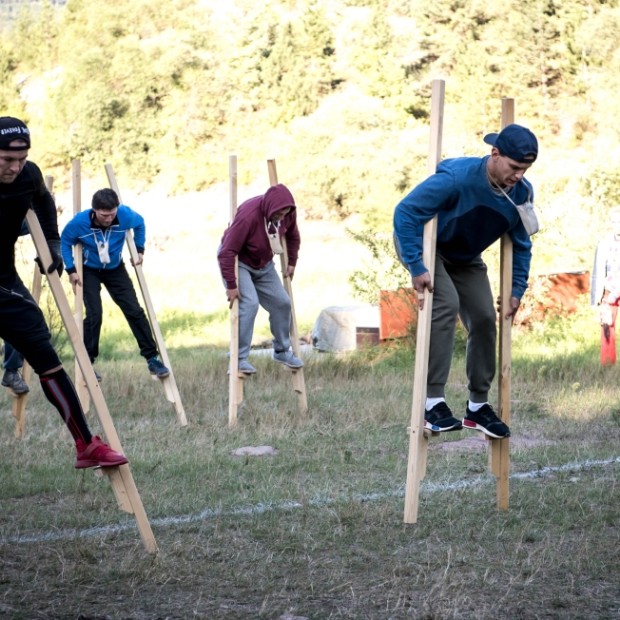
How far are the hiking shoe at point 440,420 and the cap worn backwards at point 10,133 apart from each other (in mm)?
2620

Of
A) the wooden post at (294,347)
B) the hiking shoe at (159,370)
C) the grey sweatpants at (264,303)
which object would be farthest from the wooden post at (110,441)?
the wooden post at (294,347)

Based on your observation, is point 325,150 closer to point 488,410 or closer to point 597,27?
point 597,27

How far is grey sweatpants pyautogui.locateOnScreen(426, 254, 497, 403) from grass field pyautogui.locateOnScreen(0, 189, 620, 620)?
76cm

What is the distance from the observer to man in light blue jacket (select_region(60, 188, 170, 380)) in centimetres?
957

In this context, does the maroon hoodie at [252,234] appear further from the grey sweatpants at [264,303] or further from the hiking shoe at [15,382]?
the hiking shoe at [15,382]

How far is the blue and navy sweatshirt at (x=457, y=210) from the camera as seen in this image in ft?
19.8

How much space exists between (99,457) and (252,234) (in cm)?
454

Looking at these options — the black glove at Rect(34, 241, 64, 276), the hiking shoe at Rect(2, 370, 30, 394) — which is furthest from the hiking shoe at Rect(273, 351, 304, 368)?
the black glove at Rect(34, 241, 64, 276)

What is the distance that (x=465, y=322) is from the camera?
6516 mm

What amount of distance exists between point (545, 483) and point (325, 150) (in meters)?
33.6

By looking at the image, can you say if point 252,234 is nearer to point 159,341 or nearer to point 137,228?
point 137,228

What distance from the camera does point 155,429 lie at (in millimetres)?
9422

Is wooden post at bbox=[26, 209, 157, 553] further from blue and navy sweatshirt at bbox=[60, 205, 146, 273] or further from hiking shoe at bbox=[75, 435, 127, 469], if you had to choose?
blue and navy sweatshirt at bbox=[60, 205, 146, 273]

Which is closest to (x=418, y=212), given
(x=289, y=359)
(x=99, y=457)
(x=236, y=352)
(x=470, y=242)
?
(x=470, y=242)
